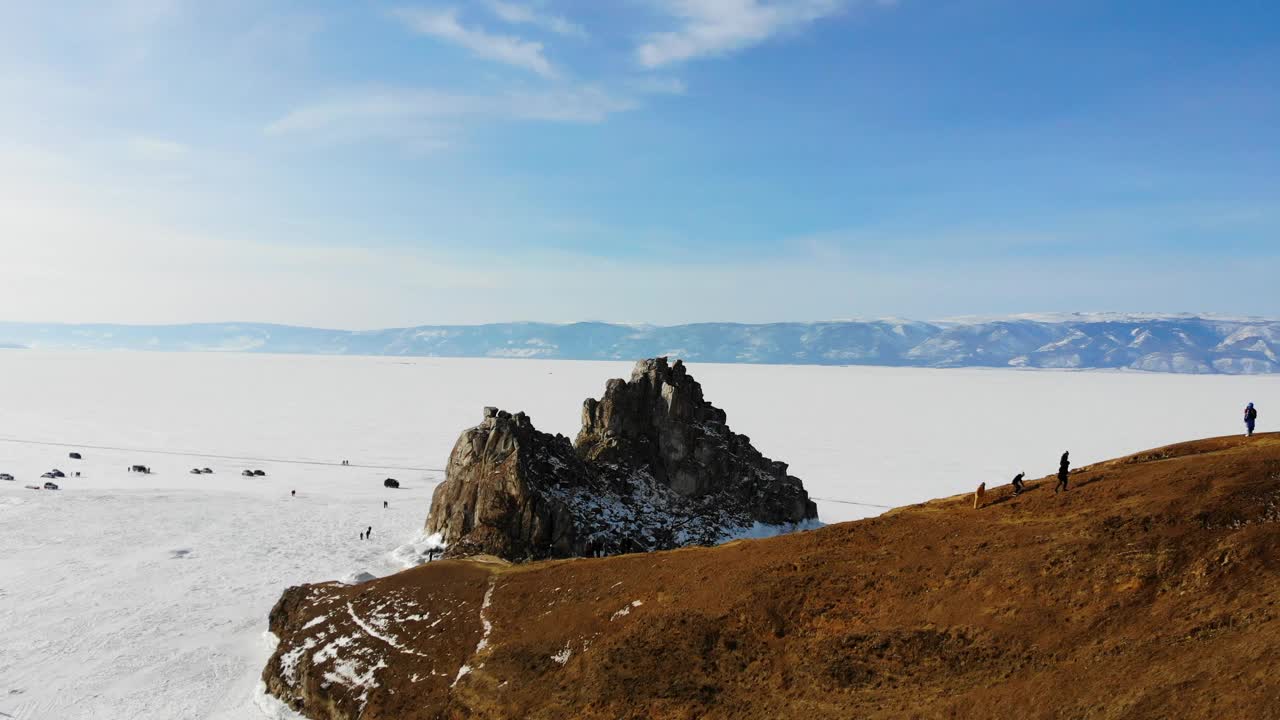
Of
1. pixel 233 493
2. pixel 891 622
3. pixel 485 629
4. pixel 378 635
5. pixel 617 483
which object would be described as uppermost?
pixel 891 622

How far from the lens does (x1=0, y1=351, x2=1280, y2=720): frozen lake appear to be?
44.8 metres

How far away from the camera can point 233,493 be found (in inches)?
3423

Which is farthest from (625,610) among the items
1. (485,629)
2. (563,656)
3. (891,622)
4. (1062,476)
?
(1062,476)

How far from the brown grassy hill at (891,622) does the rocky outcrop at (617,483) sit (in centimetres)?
1184

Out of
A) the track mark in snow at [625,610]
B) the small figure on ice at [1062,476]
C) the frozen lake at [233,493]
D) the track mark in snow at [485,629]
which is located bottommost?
the frozen lake at [233,493]

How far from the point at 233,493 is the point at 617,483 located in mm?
49573

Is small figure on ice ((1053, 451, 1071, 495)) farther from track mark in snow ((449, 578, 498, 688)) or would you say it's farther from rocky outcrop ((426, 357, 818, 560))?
track mark in snow ((449, 578, 498, 688))

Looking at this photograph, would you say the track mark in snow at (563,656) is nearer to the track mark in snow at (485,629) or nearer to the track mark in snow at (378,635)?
the track mark in snow at (485,629)

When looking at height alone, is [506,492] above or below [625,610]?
above

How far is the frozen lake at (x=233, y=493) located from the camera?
147 feet

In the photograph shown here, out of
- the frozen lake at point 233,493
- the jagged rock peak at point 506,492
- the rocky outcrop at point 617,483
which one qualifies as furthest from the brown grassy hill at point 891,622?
the rocky outcrop at point 617,483

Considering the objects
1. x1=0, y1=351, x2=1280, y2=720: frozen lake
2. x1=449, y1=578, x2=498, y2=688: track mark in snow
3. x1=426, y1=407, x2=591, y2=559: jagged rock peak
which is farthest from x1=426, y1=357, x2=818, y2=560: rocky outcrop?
x1=449, y1=578, x2=498, y2=688: track mark in snow

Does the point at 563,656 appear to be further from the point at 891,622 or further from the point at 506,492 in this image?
the point at 506,492

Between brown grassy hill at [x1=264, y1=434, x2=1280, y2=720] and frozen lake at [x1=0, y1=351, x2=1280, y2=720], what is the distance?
369 inches
